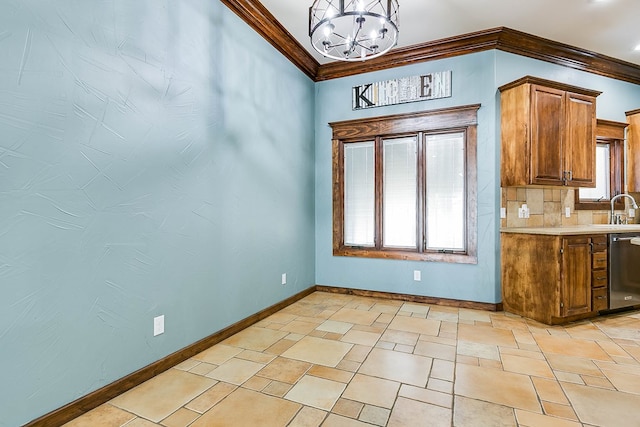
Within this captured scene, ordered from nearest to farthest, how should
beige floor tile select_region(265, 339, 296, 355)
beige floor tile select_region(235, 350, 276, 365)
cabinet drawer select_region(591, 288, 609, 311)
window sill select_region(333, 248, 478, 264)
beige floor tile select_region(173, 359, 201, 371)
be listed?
beige floor tile select_region(173, 359, 201, 371) < beige floor tile select_region(235, 350, 276, 365) < beige floor tile select_region(265, 339, 296, 355) < cabinet drawer select_region(591, 288, 609, 311) < window sill select_region(333, 248, 478, 264)

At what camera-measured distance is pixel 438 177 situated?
4023mm

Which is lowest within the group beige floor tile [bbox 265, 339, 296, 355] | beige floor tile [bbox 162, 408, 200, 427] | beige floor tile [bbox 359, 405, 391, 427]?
beige floor tile [bbox 162, 408, 200, 427]

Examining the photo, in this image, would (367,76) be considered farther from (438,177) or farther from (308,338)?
(308,338)

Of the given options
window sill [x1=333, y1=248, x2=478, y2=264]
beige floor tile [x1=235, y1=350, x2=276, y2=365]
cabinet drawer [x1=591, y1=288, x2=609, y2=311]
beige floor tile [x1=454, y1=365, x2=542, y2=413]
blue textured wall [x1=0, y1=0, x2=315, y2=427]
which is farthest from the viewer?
window sill [x1=333, y1=248, x2=478, y2=264]

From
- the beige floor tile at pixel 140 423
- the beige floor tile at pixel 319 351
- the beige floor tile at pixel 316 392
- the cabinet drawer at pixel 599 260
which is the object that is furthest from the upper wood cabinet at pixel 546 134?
the beige floor tile at pixel 140 423

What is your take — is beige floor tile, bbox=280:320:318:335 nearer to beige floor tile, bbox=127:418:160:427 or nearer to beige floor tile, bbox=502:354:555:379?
beige floor tile, bbox=127:418:160:427

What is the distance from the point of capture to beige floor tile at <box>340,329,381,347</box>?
9.34 feet

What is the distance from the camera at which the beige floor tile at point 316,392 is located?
196 centimetres

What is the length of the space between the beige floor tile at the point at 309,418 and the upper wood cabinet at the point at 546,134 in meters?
3.08

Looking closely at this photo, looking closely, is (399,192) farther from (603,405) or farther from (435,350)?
(603,405)

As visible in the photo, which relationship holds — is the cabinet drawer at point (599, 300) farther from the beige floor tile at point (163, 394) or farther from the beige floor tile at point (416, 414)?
the beige floor tile at point (163, 394)

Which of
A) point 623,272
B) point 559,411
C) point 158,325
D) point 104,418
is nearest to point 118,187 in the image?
point 158,325

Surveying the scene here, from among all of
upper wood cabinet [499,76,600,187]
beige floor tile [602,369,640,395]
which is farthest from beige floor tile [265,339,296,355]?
upper wood cabinet [499,76,600,187]

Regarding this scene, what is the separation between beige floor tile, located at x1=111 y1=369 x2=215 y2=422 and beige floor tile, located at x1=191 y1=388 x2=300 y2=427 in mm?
235
